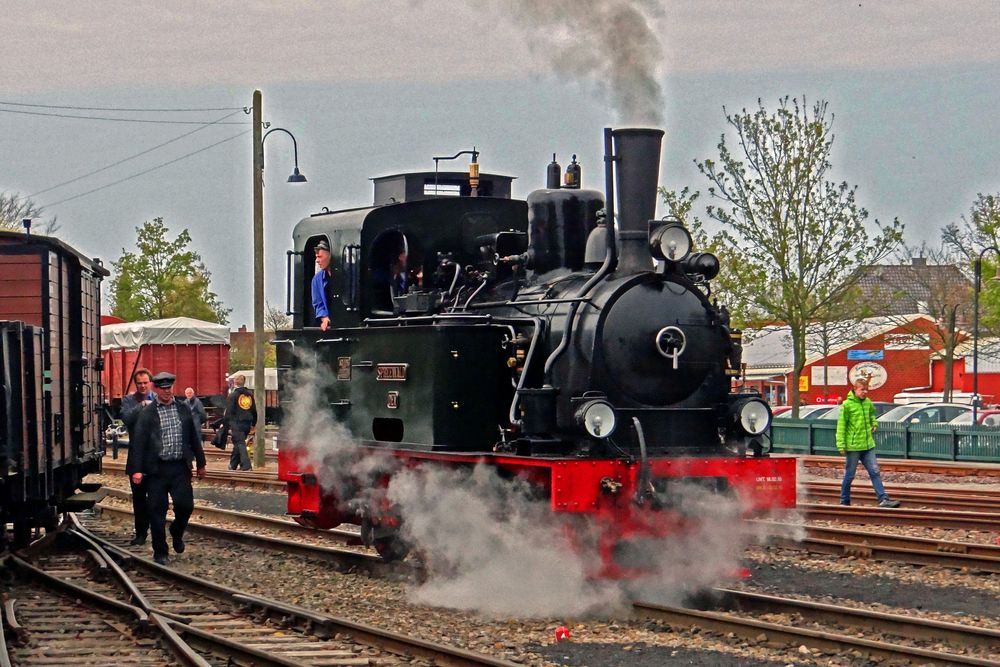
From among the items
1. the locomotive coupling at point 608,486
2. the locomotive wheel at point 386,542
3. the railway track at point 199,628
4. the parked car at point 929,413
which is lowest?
the railway track at point 199,628

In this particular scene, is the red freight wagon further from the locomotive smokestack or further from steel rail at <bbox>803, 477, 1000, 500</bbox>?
the locomotive smokestack

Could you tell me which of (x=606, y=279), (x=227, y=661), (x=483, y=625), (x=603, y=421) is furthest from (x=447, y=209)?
(x=227, y=661)

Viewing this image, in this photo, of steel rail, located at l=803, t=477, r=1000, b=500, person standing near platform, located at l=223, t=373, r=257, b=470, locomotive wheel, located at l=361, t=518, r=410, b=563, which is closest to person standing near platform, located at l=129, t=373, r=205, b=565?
locomotive wheel, located at l=361, t=518, r=410, b=563

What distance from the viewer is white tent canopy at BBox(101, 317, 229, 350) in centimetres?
3234

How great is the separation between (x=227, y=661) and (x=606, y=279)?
376 centimetres

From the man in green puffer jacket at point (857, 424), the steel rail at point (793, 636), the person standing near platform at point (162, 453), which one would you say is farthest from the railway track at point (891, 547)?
the person standing near platform at point (162, 453)

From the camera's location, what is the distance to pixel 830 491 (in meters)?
18.2

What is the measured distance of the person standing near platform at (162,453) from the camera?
11781mm

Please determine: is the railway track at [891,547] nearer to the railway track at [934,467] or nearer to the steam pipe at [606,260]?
the steam pipe at [606,260]

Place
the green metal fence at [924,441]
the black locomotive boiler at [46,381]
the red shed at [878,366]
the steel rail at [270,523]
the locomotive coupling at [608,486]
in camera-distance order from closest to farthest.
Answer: the locomotive coupling at [608,486], the black locomotive boiler at [46,381], the steel rail at [270,523], the green metal fence at [924,441], the red shed at [878,366]

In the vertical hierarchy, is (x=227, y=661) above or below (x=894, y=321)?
below

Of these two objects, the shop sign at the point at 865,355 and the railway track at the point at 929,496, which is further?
the shop sign at the point at 865,355

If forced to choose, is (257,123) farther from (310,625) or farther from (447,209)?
(310,625)

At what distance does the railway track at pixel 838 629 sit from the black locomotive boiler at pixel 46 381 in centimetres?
499
